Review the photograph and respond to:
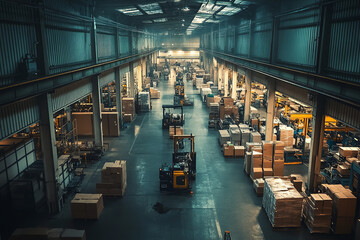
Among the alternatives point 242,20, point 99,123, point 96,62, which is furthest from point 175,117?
point 242,20

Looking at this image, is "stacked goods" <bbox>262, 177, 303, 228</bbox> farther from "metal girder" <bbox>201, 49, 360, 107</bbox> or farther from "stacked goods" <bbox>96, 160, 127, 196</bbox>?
"stacked goods" <bbox>96, 160, 127, 196</bbox>

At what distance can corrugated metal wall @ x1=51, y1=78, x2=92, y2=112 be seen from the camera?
1070 centimetres

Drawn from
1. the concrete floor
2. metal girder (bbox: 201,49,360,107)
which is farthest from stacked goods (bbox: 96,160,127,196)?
metal girder (bbox: 201,49,360,107)

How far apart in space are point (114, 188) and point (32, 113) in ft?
13.8

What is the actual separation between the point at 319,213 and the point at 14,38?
10.3 m

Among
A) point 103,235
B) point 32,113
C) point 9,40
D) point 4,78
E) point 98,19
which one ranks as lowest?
point 103,235

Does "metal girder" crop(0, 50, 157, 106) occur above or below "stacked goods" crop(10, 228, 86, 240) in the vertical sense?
above

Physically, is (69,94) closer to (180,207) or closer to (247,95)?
(180,207)

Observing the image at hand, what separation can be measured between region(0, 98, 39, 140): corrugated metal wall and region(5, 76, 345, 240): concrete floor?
3547mm

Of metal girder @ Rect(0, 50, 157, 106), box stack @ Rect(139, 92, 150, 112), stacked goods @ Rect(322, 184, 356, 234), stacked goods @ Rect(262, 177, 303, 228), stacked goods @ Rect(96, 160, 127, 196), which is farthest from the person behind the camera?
box stack @ Rect(139, 92, 150, 112)

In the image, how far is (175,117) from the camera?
2141 centimetres

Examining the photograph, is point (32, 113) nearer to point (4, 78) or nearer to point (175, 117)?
point (4, 78)

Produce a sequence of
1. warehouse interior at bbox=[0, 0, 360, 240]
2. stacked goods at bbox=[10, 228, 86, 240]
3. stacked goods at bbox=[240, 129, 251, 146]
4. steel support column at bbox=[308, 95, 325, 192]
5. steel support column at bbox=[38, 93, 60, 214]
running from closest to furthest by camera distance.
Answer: stacked goods at bbox=[10, 228, 86, 240] < warehouse interior at bbox=[0, 0, 360, 240] < steel support column at bbox=[38, 93, 60, 214] < steel support column at bbox=[308, 95, 325, 192] < stacked goods at bbox=[240, 129, 251, 146]

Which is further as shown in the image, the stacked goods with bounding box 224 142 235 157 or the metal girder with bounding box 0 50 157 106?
the stacked goods with bounding box 224 142 235 157
